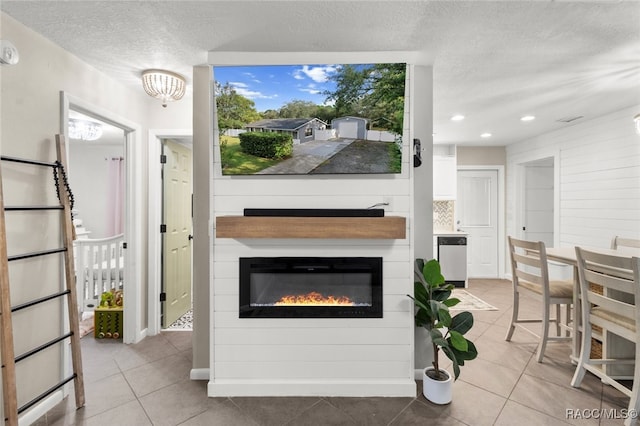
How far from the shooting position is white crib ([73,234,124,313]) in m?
3.66

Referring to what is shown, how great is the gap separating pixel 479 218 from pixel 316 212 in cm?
450

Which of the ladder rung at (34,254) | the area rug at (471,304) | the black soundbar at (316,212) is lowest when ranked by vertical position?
the area rug at (471,304)

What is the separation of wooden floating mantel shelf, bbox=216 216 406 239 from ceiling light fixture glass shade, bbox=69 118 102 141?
9.61 ft

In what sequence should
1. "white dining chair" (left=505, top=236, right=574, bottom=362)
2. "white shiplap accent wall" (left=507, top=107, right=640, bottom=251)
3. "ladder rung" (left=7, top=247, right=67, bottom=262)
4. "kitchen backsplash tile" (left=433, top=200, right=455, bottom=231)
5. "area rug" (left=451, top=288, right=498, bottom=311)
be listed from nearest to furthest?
"ladder rung" (left=7, top=247, right=67, bottom=262), "white dining chair" (left=505, top=236, right=574, bottom=362), "white shiplap accent wall" (left=507, top=107, right=640, bottom=251), "area rug" (left=451, top=288, right=498, bottom=311), "kitchen backsplash tile" (left=433, top=200, right=455, bottom=231)

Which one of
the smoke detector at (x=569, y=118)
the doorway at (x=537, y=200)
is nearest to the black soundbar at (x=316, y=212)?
the smoke detector at (x=569, y=118)

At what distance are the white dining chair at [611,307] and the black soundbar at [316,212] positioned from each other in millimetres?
1497

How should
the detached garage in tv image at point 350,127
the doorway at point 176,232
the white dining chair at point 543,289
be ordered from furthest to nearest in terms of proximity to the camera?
the doorway at point 176,232 → the white dining chair at point 543,289 → the detached garage in tv image at point 350,127

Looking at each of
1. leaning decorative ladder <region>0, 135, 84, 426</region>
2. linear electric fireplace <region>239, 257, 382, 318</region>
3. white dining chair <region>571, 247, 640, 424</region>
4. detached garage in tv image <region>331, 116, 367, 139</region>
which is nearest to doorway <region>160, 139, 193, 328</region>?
leaning decorative ladder <region>0, 135, 84, 426</region>

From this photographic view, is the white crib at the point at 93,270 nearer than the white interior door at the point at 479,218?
Yes

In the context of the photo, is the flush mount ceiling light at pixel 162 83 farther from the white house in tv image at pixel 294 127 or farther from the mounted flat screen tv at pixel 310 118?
the white house in tv image at pixel 294 127

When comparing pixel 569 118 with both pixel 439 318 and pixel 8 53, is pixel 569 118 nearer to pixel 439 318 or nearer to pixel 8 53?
pixel 439 318

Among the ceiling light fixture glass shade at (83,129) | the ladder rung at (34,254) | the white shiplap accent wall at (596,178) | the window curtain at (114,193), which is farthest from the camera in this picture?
the window curtain at (114,193)

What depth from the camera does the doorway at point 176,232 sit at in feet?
10.5
